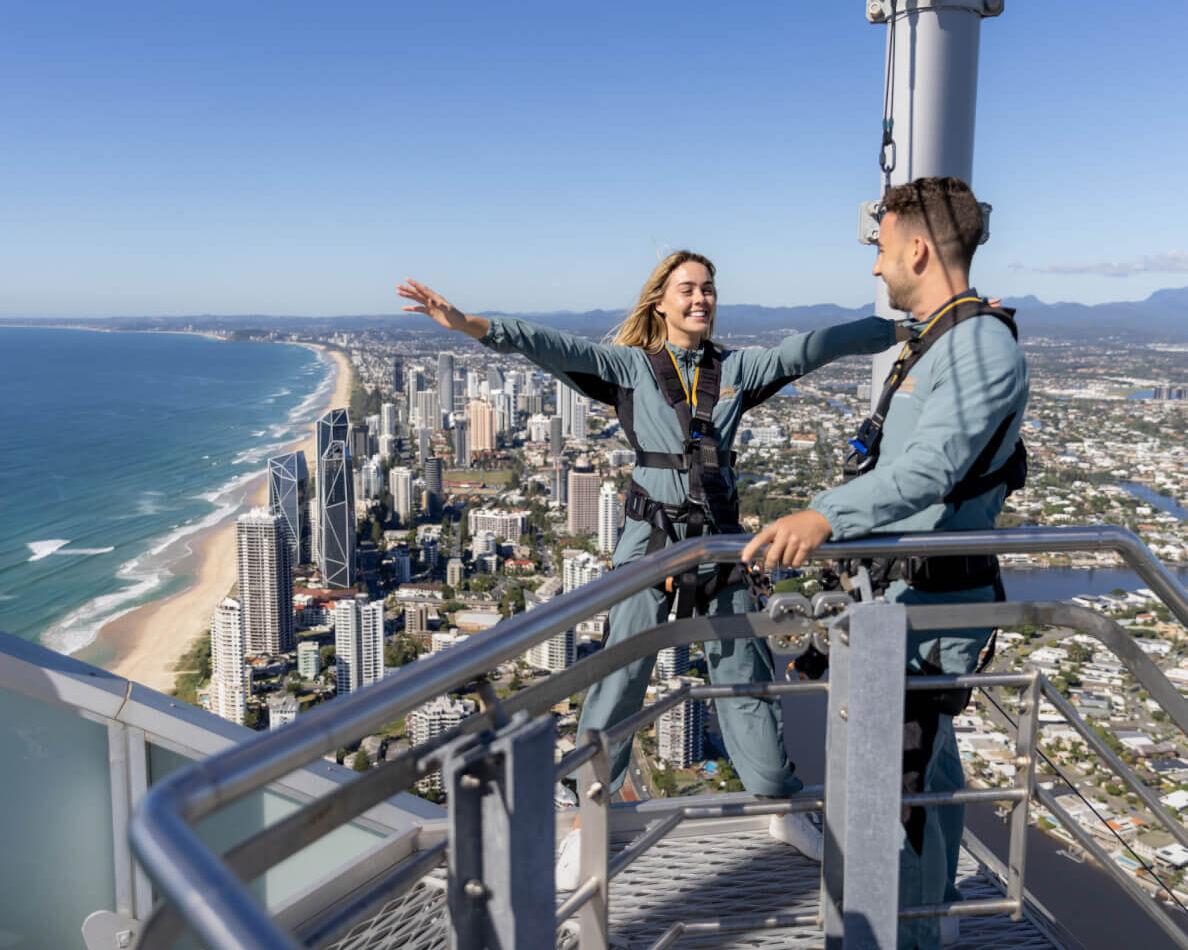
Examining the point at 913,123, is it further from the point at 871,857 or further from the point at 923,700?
the point at 871,857

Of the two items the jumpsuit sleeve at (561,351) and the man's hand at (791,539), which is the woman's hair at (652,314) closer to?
the jumpsuit sleeve at (561,351)

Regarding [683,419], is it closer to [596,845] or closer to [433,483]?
[596,845]

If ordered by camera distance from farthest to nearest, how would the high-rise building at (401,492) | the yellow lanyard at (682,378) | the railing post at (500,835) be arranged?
the high-rise building at (401,492) < the yellow lanyard at (682,378) < the railing post at (500,835)

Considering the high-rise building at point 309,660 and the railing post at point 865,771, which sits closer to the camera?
the railing post at point 865,771

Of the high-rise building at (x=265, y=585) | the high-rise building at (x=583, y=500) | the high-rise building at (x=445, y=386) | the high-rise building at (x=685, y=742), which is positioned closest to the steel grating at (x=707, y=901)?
the high-rise building at (x=685, y=742)

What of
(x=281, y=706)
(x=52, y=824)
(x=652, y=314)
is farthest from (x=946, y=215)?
(x=281, y=706)

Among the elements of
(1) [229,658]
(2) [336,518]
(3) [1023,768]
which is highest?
(3) [1023,768]

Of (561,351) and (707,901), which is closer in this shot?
(707,901)
